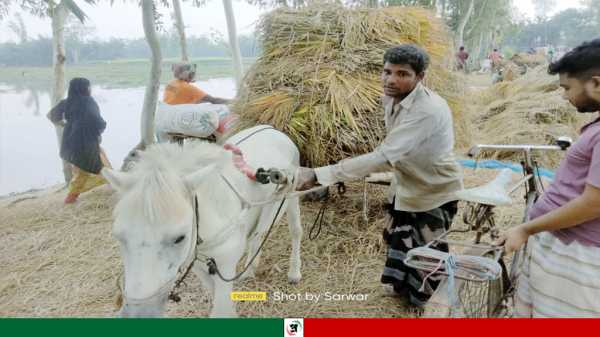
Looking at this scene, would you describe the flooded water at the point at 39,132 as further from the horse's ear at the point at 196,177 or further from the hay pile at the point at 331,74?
the horse's ear at the point at 196,177

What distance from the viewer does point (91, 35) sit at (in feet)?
8.25

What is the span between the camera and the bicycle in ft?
3.50

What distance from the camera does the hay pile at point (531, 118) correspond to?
4113 mm

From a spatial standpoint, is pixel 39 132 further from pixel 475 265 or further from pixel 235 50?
pixel 475 265

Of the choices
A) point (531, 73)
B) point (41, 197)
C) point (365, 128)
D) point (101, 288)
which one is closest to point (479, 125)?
point (531, 73)

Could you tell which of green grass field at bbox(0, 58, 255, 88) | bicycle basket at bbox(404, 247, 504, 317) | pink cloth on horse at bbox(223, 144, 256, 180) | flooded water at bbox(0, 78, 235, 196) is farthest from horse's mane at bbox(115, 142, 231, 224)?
green grass field at bbox(0, 58, 255, 88)

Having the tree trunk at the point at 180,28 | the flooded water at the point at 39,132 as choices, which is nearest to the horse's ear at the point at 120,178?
the flooded water at the point at 39,132

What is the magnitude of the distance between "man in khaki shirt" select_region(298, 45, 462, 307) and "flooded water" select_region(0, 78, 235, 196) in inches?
70.1

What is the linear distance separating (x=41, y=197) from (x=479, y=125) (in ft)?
17.1

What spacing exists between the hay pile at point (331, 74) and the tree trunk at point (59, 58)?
1.46 m

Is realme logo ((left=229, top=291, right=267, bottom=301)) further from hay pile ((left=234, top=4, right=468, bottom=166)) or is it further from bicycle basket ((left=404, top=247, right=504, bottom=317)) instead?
bicycle basket ((left=404, top=247, right=504, bottom=317))

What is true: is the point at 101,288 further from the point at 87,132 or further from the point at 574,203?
the point at 574,203
